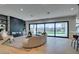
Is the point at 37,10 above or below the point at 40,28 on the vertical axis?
above

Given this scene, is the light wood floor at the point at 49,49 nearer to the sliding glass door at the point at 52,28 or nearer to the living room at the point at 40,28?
the living room at the point at 40,28

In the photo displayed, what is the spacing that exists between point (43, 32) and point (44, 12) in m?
0.47

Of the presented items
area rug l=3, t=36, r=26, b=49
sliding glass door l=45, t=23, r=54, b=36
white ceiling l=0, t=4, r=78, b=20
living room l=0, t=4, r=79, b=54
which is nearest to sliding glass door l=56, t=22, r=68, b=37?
living room l=0, t=4, r=79, b=54

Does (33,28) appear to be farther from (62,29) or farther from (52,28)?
(62,29)

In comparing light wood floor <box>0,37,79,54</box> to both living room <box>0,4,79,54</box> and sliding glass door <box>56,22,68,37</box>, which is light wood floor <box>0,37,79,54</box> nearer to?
living room <box>0,4,79,54</box>

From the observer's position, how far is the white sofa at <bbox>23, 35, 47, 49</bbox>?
8.08ft

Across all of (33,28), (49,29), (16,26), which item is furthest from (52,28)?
(16,26)

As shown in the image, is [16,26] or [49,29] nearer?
[16,26]

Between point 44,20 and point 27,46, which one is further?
point 44,20

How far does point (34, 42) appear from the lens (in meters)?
2.50

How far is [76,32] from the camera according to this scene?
2527 mm

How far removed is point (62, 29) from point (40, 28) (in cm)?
53

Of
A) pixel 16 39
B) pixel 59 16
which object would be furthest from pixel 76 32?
pixel 16 39
